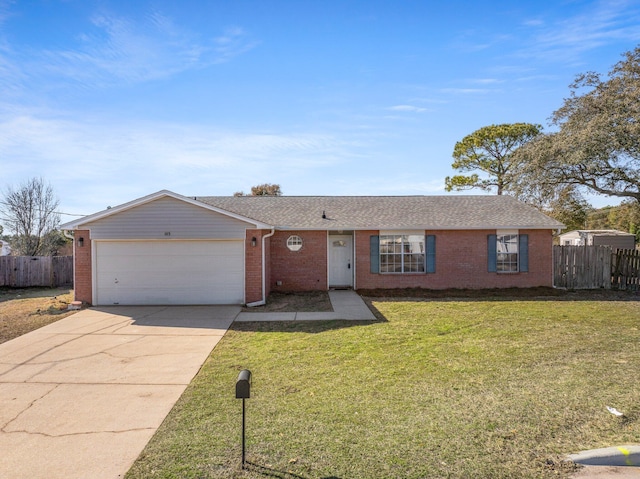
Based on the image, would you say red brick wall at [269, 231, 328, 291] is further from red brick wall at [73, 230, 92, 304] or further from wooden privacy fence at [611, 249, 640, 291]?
wooden privacy fence at [611, 249, 640, 291]

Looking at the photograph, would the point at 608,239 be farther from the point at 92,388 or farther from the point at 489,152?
the point at 92,388

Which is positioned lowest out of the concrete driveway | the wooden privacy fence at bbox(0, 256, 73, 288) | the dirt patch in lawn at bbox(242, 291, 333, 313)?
the concrete driveway

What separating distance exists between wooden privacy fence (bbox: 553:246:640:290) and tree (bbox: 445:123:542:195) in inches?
559

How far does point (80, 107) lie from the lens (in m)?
12.4

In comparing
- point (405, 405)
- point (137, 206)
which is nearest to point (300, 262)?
point (137, 206)

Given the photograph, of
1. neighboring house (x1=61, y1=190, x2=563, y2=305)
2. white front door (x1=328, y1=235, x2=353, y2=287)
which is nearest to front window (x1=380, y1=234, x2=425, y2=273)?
neighboring house (x1=61, y1=190, x2=563, y2=305)

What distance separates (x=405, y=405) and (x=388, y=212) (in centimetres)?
1186

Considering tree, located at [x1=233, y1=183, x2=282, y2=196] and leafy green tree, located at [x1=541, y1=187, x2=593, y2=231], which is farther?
tree, located at [x1=233, y1=183, x2=282, y2=196]

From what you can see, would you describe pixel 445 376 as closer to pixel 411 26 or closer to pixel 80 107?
pixel 411 26

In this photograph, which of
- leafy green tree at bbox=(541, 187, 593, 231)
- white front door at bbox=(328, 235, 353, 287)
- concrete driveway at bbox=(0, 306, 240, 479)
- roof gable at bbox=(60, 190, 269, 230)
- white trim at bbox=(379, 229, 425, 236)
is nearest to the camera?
concrete driveway at bbox=(0, 306, 240, 479)

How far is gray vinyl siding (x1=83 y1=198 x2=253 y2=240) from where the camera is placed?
12078 mm

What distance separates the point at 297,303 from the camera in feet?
41.3

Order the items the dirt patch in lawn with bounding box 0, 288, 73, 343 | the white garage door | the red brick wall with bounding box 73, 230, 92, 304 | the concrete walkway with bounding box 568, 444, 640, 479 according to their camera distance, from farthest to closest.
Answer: the white garage door, the red brick wall with bounding box 73, 230, 92, 304, the dirt patch in lawn with bounding box 0, 288, 73, 343, the concrete walkway with bounding box 568, 444, 640, 479

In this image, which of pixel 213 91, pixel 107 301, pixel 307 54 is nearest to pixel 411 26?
pixel 307 54
